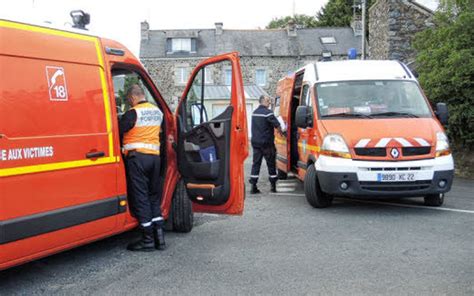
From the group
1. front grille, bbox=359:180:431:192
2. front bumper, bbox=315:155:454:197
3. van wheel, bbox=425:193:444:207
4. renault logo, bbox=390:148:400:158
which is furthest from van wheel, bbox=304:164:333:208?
van wheel, bbox=425:193:444:207

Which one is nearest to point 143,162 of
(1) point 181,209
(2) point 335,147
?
(1) point 181,209

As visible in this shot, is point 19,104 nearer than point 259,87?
Yes

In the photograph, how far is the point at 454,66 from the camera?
467 inches

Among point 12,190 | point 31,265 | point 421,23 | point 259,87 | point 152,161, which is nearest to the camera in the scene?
point 12,190

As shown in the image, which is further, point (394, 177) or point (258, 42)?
point (258, 42)

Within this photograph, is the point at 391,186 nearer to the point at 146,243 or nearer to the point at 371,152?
the point at 371,152

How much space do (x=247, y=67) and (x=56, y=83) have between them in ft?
133

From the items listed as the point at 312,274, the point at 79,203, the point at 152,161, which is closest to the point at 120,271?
the point at 79,203

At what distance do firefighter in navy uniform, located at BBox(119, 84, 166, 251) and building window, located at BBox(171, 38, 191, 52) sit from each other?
41.2m

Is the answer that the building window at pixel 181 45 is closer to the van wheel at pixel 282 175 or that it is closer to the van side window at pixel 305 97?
the van wheel at pixel 282 175

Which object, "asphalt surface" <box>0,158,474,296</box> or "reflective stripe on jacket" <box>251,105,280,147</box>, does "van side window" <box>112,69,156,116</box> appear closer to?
"asphalt surface" <box>0,158,474,296</box>

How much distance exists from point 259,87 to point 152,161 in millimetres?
39170

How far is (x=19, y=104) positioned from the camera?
426cm

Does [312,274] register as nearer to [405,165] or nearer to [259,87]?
[405,165]
